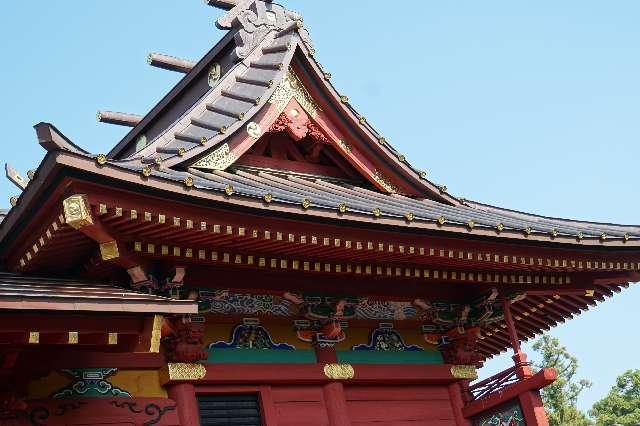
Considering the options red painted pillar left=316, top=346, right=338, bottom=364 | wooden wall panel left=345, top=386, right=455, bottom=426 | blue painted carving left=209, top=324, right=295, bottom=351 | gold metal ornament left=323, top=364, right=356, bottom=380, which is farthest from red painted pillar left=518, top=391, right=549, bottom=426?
blue painted carving left=209, top=324, right=295, bottom=351

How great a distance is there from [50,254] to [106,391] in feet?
4.77

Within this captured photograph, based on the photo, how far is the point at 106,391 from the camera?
27.4 feet

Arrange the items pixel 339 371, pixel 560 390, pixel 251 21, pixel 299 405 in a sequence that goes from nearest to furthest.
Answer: pixel 299 405, pixel 339 371, pixel 251 21, pixel 560 390

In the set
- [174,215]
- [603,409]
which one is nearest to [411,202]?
[174,215]

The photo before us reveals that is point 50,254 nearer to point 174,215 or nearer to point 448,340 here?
point 174,215

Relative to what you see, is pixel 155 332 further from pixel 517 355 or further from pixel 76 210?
pixel 517 355

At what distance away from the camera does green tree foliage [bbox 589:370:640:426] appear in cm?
5109

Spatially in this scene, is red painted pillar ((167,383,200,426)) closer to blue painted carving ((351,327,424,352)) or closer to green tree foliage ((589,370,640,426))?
blue painted carving ((351,327,424,352))

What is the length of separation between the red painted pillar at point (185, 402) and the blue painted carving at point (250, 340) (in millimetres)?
684

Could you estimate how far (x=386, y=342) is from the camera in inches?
430

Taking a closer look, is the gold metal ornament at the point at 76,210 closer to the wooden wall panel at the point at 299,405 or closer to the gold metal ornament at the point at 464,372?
the wooden wall panel at the point at 299,405

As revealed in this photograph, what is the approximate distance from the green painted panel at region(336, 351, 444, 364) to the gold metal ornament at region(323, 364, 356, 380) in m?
0.13

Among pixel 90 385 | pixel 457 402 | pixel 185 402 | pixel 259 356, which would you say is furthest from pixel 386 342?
pixel 90 385

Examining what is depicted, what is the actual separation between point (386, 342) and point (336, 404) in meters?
1.29
